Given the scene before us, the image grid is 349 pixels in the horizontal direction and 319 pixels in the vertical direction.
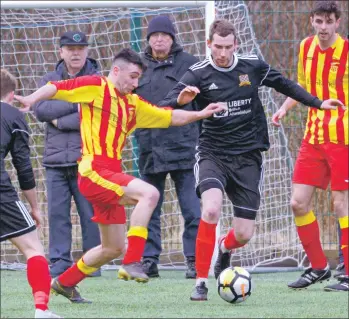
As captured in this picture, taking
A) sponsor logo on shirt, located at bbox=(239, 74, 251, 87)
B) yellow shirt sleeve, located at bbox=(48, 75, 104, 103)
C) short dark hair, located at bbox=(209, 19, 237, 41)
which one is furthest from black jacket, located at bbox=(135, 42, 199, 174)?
yellow shirt sleeve, located at bbox=(48, 75, 104, 103)

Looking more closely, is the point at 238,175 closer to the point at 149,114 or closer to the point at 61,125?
the point at 149,114

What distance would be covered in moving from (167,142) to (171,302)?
6.76ft

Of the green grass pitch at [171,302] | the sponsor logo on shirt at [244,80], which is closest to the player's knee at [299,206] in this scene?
the green grass pitch at [171,302]

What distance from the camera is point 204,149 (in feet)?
28.8

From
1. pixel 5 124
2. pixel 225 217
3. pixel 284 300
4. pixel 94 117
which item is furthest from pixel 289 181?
pixel 5 124

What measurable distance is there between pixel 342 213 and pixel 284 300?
1.03m

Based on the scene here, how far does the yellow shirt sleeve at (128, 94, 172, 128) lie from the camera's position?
830 cm

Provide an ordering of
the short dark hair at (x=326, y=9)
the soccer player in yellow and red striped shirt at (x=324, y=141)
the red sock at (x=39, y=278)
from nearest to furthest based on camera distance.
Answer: the red sock at (x=39, y=278) < the short dark hair at (x=326, y=9) < the soccer player in yellow and red striped shirt at (x=324, y=141)

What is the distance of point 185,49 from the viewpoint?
11562 mm

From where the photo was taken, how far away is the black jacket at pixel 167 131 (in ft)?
33.1

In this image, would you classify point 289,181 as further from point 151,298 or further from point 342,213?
point 151,298

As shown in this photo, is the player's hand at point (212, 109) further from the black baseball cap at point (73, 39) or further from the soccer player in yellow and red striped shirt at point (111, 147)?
the black baseball cap at point (73, 39)

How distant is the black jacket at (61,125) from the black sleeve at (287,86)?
1.81 meters

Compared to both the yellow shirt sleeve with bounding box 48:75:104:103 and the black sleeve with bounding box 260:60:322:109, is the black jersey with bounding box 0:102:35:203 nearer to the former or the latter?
the yellow shirt sleeve with bounding box 48:75:104:103
